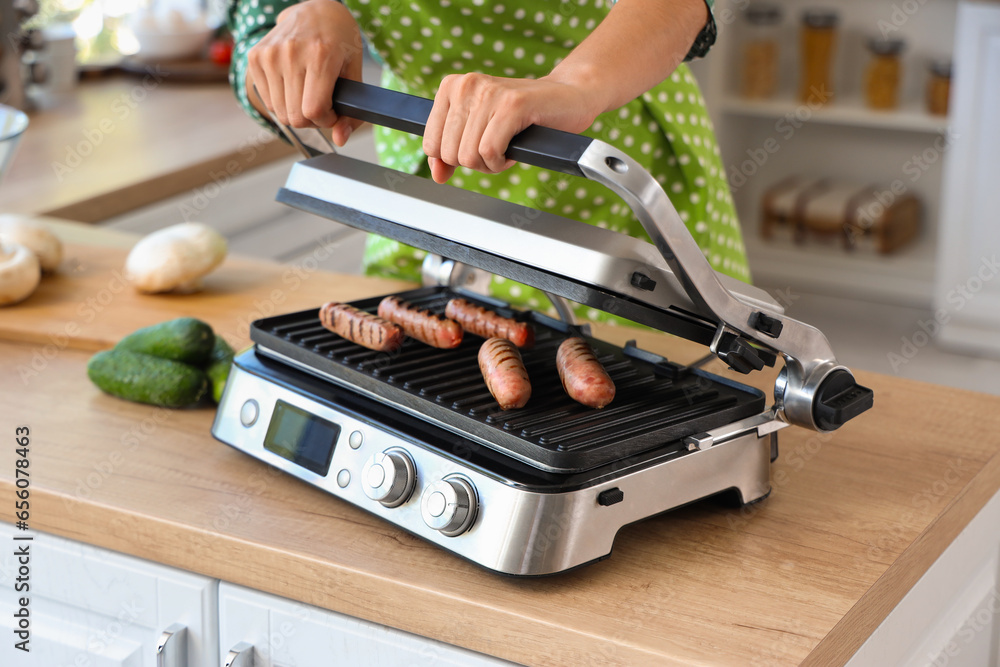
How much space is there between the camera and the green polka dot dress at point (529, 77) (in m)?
1.19

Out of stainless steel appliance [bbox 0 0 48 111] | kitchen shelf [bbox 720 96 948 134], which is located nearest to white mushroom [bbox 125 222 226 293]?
stainless steel appliance [bbox 0 0 48 111]

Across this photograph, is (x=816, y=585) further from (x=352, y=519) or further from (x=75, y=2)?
(x=75, y=2)

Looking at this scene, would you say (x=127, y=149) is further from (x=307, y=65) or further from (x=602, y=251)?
(x=602, y=251)

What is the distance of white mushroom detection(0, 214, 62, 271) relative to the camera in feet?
4.65

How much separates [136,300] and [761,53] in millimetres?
2762

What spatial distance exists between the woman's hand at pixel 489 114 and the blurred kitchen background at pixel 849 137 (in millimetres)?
1799

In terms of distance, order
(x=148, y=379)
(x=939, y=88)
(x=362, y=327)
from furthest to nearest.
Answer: (x=939, y=88) → (x=148, y=379) → (x=362, y=327)

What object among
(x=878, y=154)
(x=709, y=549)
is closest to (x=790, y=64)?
(x=878, y=154)

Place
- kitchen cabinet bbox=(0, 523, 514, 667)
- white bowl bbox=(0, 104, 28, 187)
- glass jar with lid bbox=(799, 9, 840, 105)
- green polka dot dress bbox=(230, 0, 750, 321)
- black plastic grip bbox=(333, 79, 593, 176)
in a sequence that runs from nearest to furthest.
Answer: black plastic grip bbox=(333, 79, 593, 176) < kitchen cabinet bbox=(0, 523, 514, 667) < green polka dot dress bbox=(230, 0, 750, 321) < white bowl bbox=(0, 104, 28, 187) < glass jar with lid bbox=(799, 9, 840, 105)

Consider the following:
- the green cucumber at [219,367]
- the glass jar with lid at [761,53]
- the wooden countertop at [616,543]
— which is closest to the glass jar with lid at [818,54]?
the glass jar with lid at [761,53]

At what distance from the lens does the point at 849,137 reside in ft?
12.2

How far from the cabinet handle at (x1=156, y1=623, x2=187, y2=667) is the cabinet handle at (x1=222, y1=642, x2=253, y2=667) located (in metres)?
0.05

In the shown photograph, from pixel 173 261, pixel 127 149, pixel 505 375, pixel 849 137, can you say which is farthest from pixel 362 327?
pixel 849 137

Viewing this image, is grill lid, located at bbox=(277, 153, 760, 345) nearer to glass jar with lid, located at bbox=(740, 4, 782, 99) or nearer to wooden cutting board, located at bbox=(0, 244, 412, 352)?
wooden cutting board, located at bbox=(0, 244, 412, 352)
